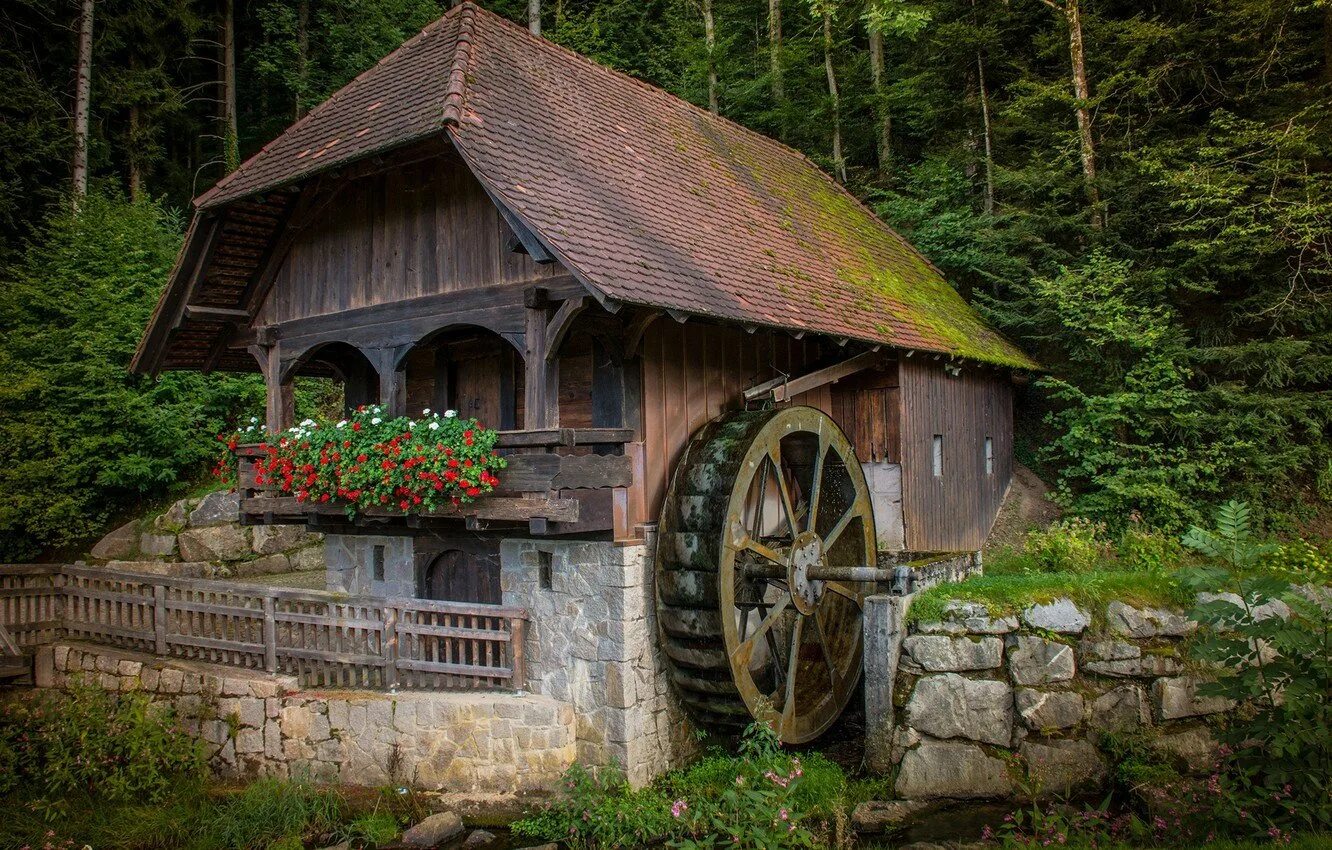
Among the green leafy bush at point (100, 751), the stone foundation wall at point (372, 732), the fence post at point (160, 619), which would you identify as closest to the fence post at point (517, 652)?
the stone foundation wall at point (372, 732)

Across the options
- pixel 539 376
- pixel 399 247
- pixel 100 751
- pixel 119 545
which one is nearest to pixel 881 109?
pixel 399 247

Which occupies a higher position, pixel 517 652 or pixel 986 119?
pixel 986 119

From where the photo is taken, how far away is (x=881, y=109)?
17.5m

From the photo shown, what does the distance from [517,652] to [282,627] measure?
2.64 m

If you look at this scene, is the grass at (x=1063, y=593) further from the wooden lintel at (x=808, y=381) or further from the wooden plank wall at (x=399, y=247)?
the wooden plank wall at (x=399, y=247)

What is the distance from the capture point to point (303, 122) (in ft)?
27.7

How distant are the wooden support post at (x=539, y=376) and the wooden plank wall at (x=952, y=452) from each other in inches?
192

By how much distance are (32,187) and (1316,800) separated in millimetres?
21060

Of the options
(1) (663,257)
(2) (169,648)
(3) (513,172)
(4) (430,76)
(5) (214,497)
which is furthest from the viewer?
(5) (214,497)

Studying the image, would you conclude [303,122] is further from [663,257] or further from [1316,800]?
[1316,800]

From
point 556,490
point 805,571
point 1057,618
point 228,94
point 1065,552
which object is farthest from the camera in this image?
point 228,94

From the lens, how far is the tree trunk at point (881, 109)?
17375mm

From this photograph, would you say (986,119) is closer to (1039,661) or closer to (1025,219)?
(1025,219)

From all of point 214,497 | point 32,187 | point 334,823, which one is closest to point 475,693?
point 334,823
